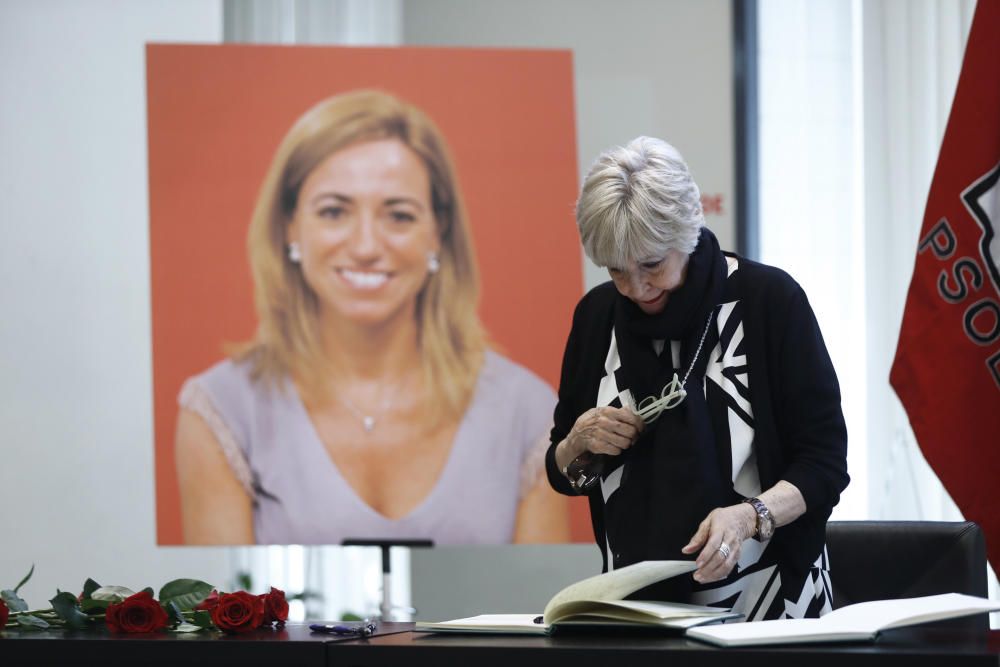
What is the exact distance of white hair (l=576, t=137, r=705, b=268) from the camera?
66.3 inches

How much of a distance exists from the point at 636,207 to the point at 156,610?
0.90 m

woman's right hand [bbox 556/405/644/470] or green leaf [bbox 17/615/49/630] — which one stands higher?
woman's right hand [bbox 556/405/644/470]

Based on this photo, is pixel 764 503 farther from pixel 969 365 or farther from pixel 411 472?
pixel 411 472

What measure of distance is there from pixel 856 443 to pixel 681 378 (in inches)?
92.7

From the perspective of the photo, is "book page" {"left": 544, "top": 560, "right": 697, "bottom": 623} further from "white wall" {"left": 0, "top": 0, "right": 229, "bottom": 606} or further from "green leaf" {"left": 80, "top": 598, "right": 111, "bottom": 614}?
"white wall" {"left": 0, "top": 0, "right": 229, "bottom": 606}

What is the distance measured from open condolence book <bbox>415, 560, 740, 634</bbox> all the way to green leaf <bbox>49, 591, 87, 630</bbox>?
53 cm

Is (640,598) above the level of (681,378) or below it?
below

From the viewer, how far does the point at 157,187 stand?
138 inches

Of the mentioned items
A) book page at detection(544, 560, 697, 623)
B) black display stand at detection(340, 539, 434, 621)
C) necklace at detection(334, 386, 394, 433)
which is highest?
necklace at detection(334, 386, 394, 433)

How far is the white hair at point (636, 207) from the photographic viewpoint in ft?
5.52

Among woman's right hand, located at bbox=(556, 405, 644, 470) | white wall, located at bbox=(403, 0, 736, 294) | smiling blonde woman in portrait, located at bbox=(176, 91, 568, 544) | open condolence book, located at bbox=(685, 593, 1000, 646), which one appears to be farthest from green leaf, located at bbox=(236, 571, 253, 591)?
open condolence book, located at bbox=(685, 593, 1000, 646)

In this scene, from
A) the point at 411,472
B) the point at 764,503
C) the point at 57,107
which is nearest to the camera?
the point at 764,503

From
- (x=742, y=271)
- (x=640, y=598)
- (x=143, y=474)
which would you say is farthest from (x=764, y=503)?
(x=143, y=474)

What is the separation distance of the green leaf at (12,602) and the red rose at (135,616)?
21 cm
